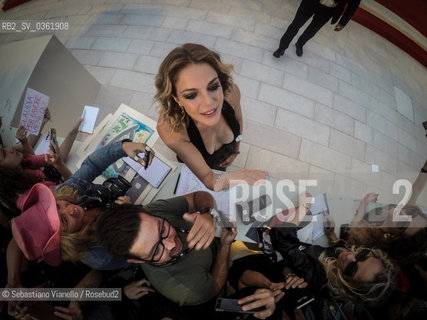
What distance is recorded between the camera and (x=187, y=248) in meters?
1.35

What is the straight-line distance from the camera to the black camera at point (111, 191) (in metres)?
1.58

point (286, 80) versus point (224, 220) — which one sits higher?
point (286, 80)

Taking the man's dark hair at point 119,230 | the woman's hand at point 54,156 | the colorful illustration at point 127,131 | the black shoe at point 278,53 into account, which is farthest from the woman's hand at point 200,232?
the black shoe at point 278,53

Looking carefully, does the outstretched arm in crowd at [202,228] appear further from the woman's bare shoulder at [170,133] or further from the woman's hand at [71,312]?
the woman's hand at [71,312]

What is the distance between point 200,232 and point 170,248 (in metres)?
0.20

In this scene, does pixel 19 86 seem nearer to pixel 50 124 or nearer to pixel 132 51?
pixel 50 124

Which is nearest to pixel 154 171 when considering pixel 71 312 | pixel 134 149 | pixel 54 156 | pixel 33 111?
pixel 134 149

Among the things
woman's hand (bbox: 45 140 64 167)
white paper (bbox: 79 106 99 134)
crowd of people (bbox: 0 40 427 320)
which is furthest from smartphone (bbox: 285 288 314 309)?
white paper (bbox: 79 106 99 134)

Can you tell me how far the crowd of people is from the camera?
4.24ft

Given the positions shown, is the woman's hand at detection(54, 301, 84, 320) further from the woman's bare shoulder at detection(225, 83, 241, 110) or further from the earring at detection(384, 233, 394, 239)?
the earring at detection(384, 233, 394, 239)

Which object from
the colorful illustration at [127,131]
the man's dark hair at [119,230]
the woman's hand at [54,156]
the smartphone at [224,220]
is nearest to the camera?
the man's dark hair at [119,230]

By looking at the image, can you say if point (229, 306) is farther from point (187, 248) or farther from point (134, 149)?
point (134, 149)

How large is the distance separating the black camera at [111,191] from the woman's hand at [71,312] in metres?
0.61

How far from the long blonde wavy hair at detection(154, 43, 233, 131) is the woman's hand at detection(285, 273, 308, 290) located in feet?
4.40
